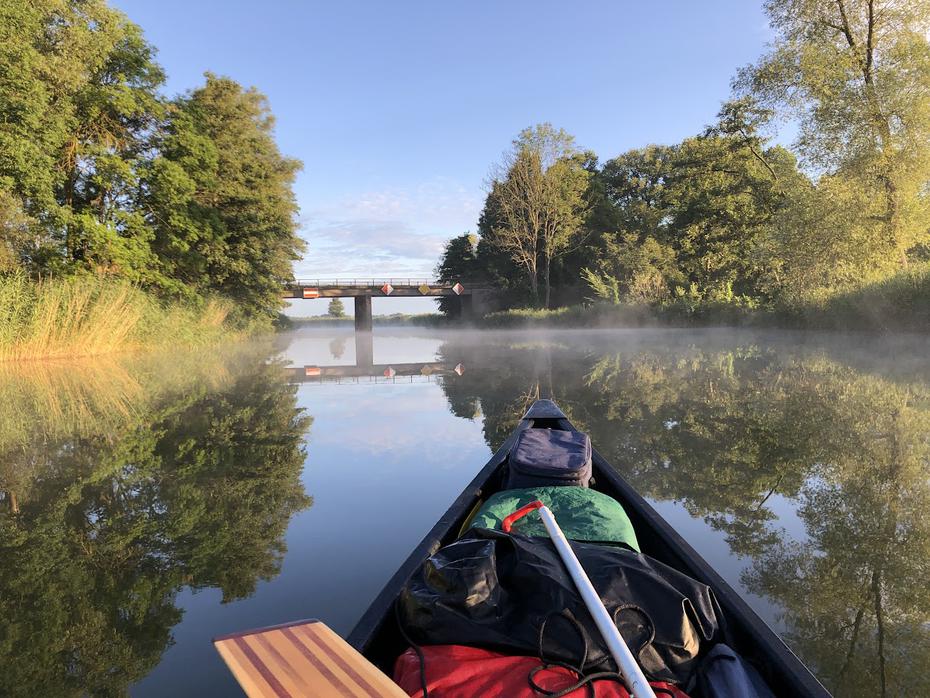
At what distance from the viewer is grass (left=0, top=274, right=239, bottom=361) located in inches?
405

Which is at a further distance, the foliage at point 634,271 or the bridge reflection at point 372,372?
the foliage at point 634,271

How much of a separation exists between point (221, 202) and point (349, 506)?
20206 mm

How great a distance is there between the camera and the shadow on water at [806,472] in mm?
1770

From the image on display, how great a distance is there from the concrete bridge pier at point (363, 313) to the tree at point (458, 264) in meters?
6.33

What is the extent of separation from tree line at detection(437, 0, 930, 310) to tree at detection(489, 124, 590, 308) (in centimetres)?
12

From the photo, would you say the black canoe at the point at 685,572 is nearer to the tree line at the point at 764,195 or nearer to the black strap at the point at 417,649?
the black strap at the point at 417,649

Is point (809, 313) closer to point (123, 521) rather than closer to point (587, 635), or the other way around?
point (587, 635)

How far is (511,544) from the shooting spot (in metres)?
1.39

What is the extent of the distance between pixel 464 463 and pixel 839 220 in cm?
1519

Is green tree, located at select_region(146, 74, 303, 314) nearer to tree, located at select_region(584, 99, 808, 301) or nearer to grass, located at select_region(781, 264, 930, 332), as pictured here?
tree, located at select_region(584, 99, 808, 301)

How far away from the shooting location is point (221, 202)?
20.0 meters

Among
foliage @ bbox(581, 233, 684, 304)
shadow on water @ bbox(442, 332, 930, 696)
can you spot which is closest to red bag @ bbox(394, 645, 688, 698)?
shadow on water @ bbox(442, 332, 930, 696)

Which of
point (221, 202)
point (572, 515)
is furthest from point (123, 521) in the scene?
point (221, 202)

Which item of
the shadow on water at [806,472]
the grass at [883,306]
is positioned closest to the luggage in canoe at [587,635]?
the shadow on water at [806,472]
